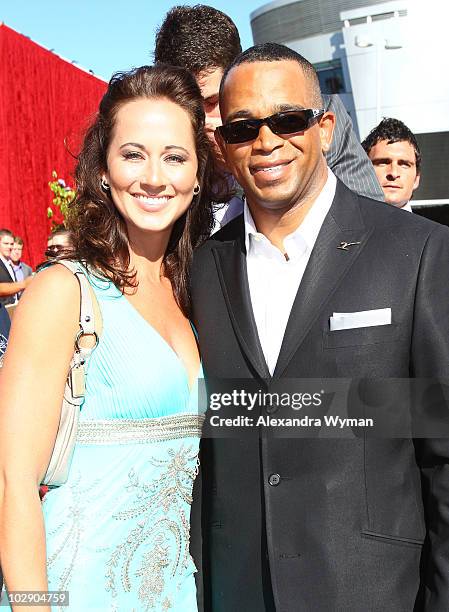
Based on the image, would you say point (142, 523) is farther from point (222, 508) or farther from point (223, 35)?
point (223, 35)

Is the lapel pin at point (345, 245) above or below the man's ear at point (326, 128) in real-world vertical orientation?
below

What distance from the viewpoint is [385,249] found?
7.38 ft

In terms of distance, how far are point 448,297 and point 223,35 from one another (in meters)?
2.05

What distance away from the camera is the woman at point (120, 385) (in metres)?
2.05

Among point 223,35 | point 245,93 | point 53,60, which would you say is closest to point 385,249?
point 245,93

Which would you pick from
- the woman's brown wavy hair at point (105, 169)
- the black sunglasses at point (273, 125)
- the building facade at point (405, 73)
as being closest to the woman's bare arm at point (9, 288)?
the woman's brown wavy hair at point (105, 169)

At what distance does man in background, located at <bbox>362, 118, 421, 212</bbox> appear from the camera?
4.72 m

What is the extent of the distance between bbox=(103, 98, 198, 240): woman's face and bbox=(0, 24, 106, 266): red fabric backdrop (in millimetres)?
9436

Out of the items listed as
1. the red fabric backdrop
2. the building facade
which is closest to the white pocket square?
the red fabric backdrop

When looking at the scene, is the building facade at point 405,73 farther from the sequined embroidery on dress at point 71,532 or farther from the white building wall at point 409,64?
the sequined embroidery on dress at point 71,532

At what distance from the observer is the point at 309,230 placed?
2402 millimetres

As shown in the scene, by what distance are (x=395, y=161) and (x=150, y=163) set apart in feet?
9.13

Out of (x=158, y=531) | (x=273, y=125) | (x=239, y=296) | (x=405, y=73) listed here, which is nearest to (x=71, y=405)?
(x=158, y=531)

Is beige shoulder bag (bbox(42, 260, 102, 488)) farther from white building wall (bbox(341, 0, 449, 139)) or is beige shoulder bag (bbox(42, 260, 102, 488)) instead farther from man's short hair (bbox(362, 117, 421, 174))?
white building wall (bbox(341, 0, 449, 139))
